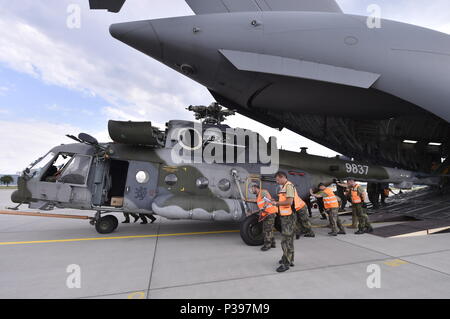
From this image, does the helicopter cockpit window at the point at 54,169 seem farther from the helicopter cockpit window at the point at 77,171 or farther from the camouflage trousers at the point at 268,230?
the camouflage trousers at the point at 268,230

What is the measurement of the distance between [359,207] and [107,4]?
9.52 meters

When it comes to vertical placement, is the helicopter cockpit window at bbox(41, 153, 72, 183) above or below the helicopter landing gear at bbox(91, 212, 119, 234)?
above

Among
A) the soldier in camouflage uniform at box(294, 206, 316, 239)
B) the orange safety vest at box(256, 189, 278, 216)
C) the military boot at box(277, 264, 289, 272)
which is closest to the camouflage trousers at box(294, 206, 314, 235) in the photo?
the soldier in camouflage uniform at box(294, 206, 316, 239)

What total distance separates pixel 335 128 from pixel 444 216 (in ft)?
18.5

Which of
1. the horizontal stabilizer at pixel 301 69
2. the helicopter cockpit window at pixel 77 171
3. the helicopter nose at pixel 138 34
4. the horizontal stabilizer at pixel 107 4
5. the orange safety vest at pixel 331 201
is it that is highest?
the horizontal stabilizer at pixel 107 4

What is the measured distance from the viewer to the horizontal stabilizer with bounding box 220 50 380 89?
709 centimetres

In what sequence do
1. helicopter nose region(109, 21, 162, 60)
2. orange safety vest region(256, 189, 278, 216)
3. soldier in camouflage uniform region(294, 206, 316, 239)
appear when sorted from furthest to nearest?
1. helicopter nose region(109, 21, 162, 60)
2. soldier in camouflage uniform region(294, 206, 316, 239)
3. orange safety vest region(256, 189, 278, 216)

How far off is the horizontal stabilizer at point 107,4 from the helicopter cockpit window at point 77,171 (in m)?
4.38

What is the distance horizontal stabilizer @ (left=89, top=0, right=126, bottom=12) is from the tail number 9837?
886 cm

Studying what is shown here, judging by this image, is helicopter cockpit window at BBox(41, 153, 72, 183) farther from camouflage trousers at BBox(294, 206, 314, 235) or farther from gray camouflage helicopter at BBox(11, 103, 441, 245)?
camouflage trousers at BBox(294, 206, 314, 235)

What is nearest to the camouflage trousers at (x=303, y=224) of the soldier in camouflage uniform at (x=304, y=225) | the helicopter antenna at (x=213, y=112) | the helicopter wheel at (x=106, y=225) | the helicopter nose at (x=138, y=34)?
the soldier in camouflage uniform at (x=304, y=225)

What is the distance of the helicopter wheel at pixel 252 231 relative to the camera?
17.9 feet

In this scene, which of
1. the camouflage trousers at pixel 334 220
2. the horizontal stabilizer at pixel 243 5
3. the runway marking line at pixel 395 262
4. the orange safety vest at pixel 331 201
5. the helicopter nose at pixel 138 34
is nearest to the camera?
the runway marking line at pixel 395 262

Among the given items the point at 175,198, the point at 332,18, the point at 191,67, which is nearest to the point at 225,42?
the point at 191,67
